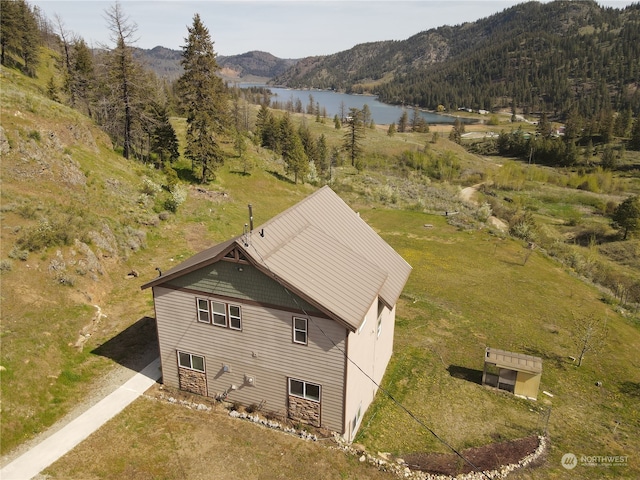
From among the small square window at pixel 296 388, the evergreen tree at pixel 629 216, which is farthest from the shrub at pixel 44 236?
the evergreen tree at pixel 629 216

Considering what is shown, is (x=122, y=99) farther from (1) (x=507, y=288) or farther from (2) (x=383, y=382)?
(1) (x=507, y=288)

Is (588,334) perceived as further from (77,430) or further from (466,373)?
(77,430)

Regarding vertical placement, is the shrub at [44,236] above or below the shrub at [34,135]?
below

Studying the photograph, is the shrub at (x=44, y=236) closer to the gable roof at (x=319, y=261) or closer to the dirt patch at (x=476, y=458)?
the gable roof at (x=319, y=261)

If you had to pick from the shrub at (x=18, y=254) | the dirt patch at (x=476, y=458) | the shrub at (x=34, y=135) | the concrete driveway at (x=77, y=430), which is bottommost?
the dirt patch at (x=476, y=458)

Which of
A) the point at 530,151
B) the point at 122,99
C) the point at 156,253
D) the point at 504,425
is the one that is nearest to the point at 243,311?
the point at 504,425
